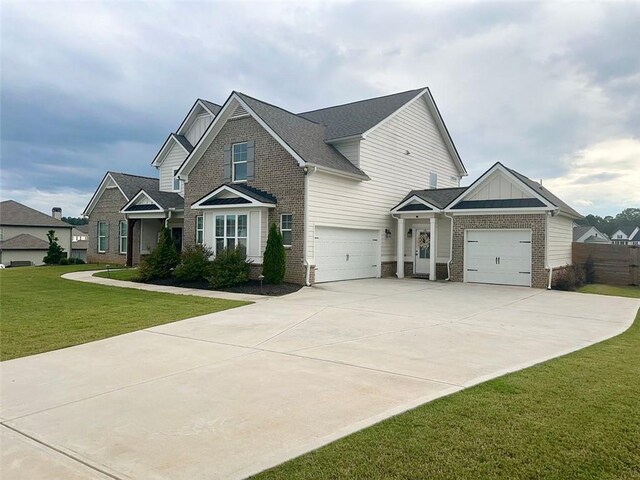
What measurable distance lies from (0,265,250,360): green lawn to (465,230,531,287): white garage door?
1073cm

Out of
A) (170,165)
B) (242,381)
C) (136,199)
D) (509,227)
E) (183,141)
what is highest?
(183,141)

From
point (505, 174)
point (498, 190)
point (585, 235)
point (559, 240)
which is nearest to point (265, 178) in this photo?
point (498, 190)

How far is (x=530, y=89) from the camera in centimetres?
1769

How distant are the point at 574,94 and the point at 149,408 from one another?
1814cm

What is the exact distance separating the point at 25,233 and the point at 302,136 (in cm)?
4368

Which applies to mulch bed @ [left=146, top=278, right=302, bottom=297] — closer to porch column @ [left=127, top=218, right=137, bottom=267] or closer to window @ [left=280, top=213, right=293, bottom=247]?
window @ [left=280, top=213, right=293, bottom=247]

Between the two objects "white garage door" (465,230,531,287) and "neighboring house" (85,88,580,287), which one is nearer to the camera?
"neighboring house" (85,88,580,287)

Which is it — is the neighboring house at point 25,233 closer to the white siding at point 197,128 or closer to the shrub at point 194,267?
the white siding at point 197,128

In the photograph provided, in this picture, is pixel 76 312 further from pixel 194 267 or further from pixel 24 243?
pixel 24 243

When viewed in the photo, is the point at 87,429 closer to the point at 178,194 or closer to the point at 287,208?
the point at 287,208

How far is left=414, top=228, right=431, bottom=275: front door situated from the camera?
21125mm

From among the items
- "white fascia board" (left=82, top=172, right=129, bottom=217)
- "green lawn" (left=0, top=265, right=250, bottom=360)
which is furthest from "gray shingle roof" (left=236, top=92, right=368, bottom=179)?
"white fascia board" (left=82, top=172, right=129, bottom=217)

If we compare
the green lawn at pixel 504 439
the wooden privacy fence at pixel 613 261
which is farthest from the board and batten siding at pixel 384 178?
the green lawn at pixel 504 439

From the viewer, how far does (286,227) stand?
1761 centimetres
